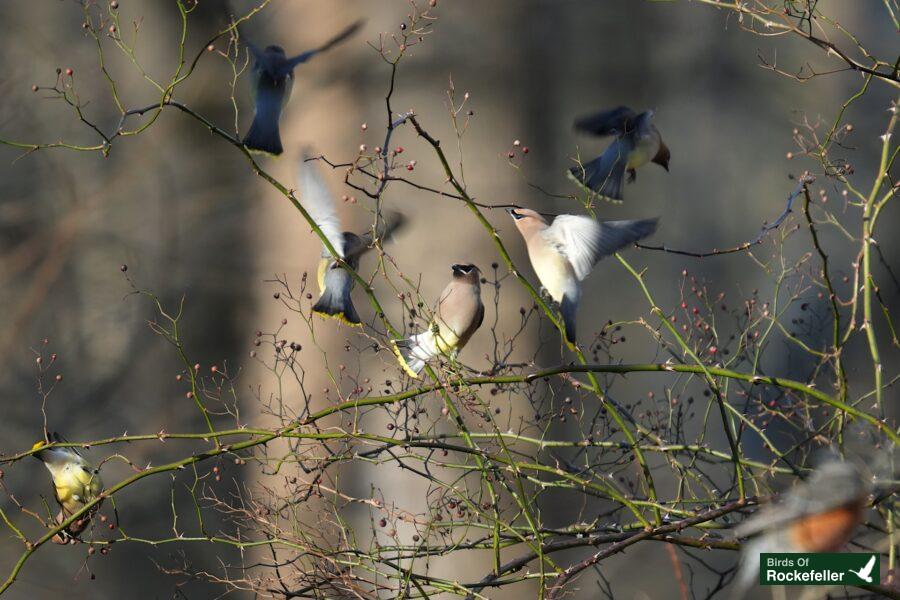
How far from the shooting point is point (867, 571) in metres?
1.27

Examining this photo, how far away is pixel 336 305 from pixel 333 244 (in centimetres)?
8

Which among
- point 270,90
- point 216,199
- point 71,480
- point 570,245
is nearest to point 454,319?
point 570,245

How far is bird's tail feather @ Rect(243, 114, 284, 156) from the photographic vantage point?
4.49 feet

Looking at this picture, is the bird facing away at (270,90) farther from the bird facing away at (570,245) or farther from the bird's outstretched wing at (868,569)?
the bird's outstretched wing at (868,569)

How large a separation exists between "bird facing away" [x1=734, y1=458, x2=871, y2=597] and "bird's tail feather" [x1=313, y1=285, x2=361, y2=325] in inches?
22.5

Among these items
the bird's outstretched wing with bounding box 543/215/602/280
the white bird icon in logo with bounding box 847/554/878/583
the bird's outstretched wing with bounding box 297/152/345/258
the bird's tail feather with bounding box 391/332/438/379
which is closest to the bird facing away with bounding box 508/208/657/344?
the bird's outstretched wing with bounding box 543/215/602/280

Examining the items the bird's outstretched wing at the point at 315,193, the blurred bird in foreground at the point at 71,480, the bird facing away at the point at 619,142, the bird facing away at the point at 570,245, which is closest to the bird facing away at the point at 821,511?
the bird facing away at the point at 570,245

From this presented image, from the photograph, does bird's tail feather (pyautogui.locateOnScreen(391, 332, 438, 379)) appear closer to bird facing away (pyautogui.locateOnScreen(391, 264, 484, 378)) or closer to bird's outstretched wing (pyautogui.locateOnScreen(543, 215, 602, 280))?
bird facing away (pyautogui.locateOnScreen(391, 264, 484, 378))

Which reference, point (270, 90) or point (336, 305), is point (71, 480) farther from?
point (270, 90)

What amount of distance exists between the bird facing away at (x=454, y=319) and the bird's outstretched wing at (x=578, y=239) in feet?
0.37

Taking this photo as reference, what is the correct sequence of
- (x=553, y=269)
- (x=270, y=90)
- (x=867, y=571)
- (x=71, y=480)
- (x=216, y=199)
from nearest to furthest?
(x=867, y=571) < (x=553, y=269) < (x=270, y=90) < (x=71, y=480) < (x=216, y=199)

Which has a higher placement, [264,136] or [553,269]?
[264,136]

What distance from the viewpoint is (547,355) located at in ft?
8.01

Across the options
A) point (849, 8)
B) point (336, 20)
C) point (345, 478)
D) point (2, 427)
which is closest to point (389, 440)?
point (345, 478)
